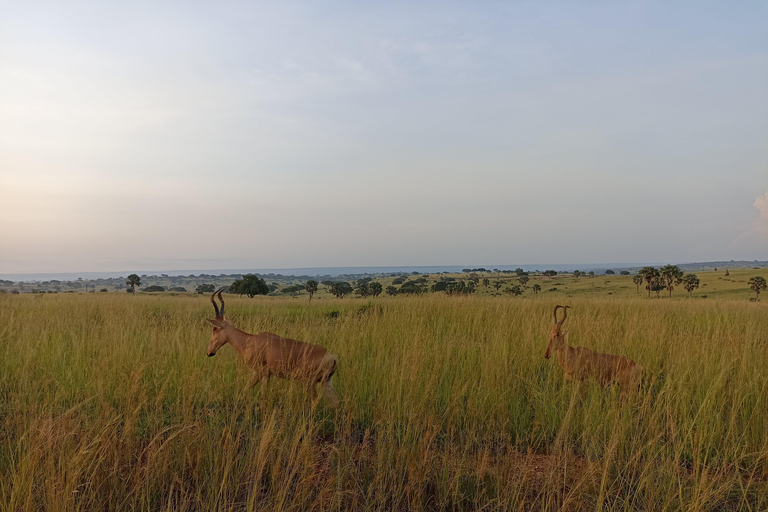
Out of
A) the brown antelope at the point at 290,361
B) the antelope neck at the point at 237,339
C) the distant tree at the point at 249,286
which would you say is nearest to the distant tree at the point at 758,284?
the distant tree at the point at 249,286

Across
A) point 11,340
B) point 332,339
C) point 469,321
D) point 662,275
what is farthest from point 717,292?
point 11,340

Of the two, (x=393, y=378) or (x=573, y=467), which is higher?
(x=393, y=378)

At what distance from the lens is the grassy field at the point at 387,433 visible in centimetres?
307

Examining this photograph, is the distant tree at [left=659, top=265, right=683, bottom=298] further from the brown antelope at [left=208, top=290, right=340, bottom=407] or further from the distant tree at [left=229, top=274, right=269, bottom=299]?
the brown antelope at [left=208, top=290, right=340, bottom=407]

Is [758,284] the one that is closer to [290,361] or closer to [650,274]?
[650,274]

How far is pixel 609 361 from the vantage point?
532 centimetres

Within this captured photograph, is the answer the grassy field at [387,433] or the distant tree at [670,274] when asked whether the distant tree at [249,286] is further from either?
the distant tree at [670,274]

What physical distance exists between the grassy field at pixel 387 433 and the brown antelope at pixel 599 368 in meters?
0.21

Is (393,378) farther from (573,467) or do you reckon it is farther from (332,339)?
(332,339)

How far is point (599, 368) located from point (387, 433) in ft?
9.28

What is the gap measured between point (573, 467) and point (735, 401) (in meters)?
2.42

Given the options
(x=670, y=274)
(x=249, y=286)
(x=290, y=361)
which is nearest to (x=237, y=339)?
(x=290, y=361)

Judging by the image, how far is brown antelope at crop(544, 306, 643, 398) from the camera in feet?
16.8

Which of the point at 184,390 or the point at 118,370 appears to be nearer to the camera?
the point at 184,390
